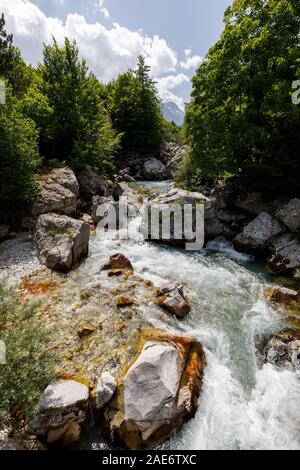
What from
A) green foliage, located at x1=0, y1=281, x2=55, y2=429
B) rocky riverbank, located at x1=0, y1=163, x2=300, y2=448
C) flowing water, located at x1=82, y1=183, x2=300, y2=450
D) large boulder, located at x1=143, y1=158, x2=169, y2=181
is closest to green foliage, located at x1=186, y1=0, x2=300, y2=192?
rocky riverbank, located at x1=0, y1=163, x2=300, y2=448

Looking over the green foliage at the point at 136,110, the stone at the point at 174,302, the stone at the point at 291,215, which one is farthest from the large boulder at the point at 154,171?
the stone at the point at 174,302

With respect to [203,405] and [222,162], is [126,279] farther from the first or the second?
[222,162]

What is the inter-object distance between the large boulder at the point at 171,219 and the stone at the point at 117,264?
3.83 metres

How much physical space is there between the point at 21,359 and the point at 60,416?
1527mm

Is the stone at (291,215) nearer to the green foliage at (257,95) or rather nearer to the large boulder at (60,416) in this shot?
the green foliage at (257,95)

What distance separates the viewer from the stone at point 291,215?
12.8 m

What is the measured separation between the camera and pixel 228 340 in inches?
306

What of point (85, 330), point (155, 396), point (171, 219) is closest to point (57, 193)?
point (171, 219)

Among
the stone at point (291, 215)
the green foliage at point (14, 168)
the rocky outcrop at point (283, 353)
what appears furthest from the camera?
the stone at point (291, 215)

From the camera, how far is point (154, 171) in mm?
30875

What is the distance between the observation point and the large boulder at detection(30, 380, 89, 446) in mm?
4930

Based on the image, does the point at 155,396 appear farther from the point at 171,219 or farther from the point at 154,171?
the point at 154,171

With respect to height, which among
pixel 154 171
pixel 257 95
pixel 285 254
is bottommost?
pixel 285 254

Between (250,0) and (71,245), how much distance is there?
17685mm
